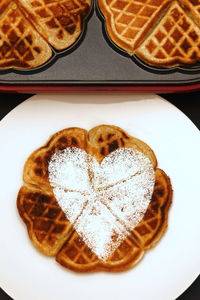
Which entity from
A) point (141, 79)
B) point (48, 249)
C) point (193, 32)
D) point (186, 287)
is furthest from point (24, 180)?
point (193, 32)

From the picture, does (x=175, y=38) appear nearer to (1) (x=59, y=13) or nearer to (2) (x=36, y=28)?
(1) (x=59, y=13)

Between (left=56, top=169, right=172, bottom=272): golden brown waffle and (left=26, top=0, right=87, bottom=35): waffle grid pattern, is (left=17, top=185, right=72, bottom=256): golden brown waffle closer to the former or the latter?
(left=56, top=169, right=172, bottom=272): golden brown waffle

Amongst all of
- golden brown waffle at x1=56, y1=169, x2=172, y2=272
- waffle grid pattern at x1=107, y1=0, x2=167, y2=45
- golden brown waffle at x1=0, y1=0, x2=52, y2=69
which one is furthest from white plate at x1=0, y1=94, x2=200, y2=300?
waffle grid pattern at x1=107, y1=0, x2=167, y2=45

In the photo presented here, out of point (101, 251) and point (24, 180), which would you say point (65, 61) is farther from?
point (101, 251)

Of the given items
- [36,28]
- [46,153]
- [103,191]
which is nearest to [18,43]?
[36,28]

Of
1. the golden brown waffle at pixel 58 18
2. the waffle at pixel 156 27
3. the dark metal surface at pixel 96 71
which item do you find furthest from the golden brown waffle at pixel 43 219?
the waffle at pixel 156 27

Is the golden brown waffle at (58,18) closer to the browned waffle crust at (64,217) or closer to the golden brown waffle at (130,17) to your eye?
the golden brown waffle at (130,17)
